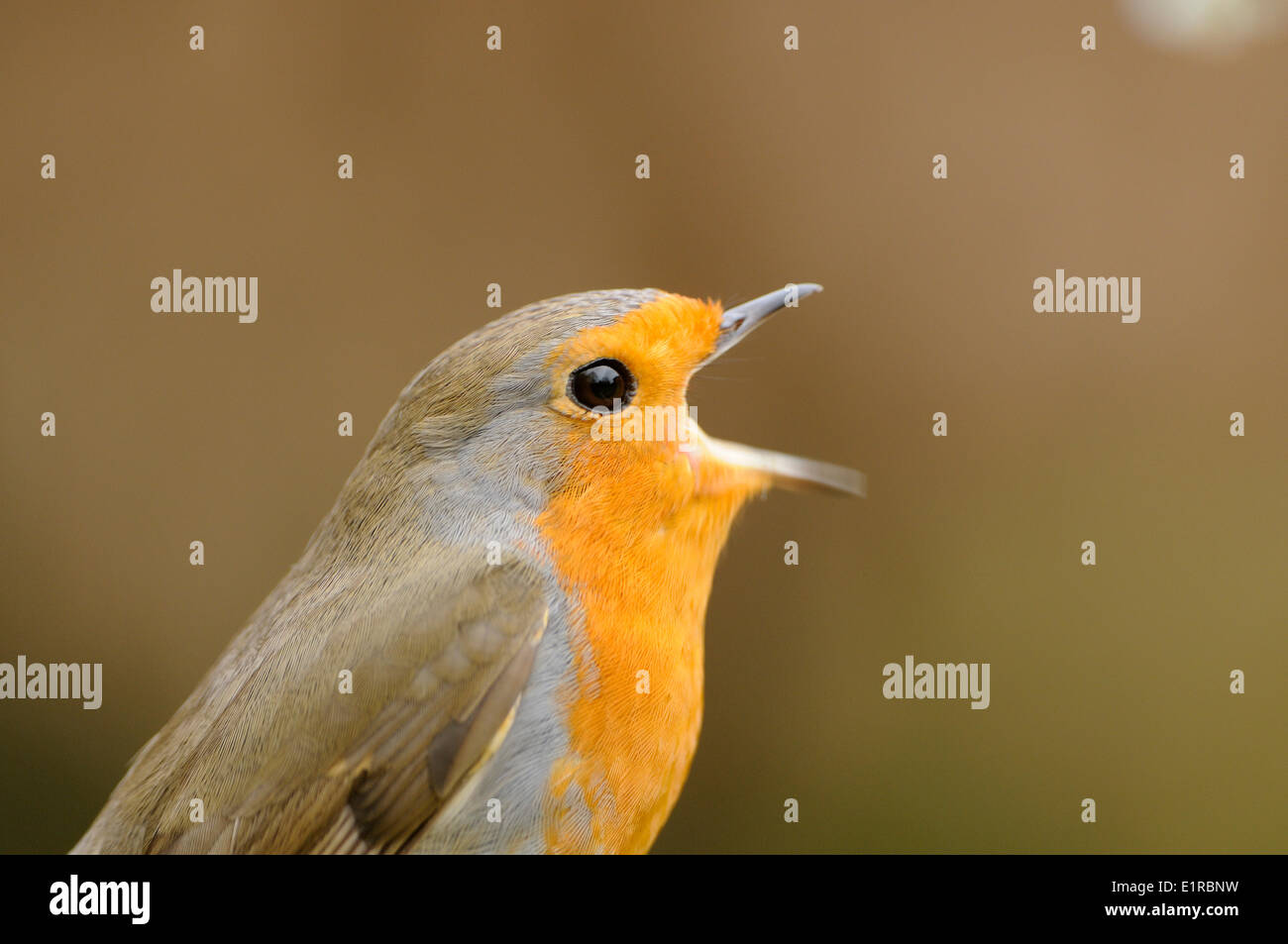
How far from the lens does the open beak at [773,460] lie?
272 cm

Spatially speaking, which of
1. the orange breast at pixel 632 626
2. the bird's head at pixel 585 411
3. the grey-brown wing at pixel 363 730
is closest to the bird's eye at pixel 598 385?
the bird's head at pixel 585 411

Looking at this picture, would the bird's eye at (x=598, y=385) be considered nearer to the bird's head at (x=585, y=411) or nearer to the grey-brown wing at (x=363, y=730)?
the bird's head at (x=585, y=411)

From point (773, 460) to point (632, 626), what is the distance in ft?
1.81

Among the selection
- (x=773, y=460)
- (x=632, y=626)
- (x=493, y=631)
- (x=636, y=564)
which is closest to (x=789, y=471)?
(x=773, y=460)

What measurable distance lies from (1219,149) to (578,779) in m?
4.37

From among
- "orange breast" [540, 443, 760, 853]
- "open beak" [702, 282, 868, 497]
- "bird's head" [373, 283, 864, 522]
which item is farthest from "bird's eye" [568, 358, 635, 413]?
"open beak" [702, 282, 868, 497]

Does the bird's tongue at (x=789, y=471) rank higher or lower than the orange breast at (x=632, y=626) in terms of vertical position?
higher

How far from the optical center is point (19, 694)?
532cm

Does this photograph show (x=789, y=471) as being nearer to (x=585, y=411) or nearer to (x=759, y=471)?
(x=759, y=471)

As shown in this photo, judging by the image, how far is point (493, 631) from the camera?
8.10 feet

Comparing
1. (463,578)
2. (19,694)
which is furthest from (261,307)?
(463,578)

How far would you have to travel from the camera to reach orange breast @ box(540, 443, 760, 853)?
2.42m

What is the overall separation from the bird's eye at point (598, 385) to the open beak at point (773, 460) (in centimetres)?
26

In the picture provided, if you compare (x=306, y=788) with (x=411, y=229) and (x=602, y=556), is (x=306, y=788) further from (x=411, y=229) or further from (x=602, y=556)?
(x=411, y=229)
